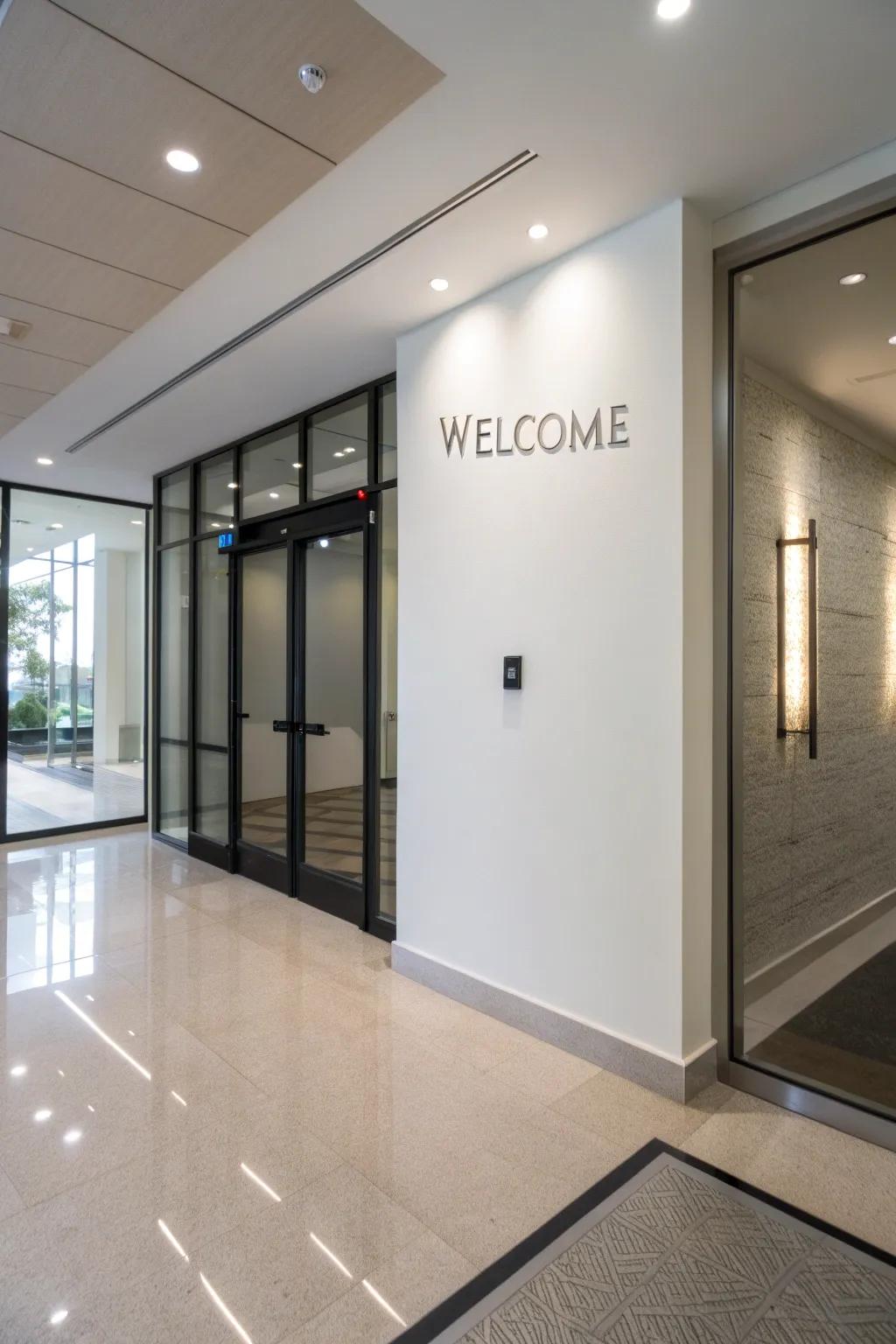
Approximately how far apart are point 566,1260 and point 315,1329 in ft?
2.23

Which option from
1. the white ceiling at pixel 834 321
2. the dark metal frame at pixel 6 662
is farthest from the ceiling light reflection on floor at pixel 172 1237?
the dark metal frame at pixel 6 662

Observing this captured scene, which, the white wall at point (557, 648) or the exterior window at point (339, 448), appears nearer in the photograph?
the white wall at point (557, 648)

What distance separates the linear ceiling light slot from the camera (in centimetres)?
272

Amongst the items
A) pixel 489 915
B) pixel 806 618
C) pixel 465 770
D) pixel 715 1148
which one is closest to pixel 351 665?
pixel 465 770

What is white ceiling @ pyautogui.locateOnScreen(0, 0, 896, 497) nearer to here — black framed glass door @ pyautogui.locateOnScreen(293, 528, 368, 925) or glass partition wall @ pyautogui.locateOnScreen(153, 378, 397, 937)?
glass partition wall @ pyautogui.locateOnScreen(153, 378, 397, 937)

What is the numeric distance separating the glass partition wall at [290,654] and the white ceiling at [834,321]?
2.12m

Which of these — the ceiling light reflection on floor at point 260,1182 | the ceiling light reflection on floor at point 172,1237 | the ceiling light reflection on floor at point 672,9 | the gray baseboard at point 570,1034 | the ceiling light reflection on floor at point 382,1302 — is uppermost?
Answer: the ceiling light reflection on floor at point 672,9

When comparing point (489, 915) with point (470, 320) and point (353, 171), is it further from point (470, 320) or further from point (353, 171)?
point (353, 171)

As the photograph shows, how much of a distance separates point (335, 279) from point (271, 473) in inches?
95.6

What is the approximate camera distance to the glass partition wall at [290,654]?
4645 millimetres

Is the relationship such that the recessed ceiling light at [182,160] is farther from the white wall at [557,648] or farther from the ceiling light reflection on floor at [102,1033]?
the ceiling light reflection on floor at [102,1033]

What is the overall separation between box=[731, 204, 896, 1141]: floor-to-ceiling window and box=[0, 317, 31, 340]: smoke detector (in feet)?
11.5

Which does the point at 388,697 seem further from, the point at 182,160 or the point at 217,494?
Result: the point at 217,494

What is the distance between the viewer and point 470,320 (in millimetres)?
3674
